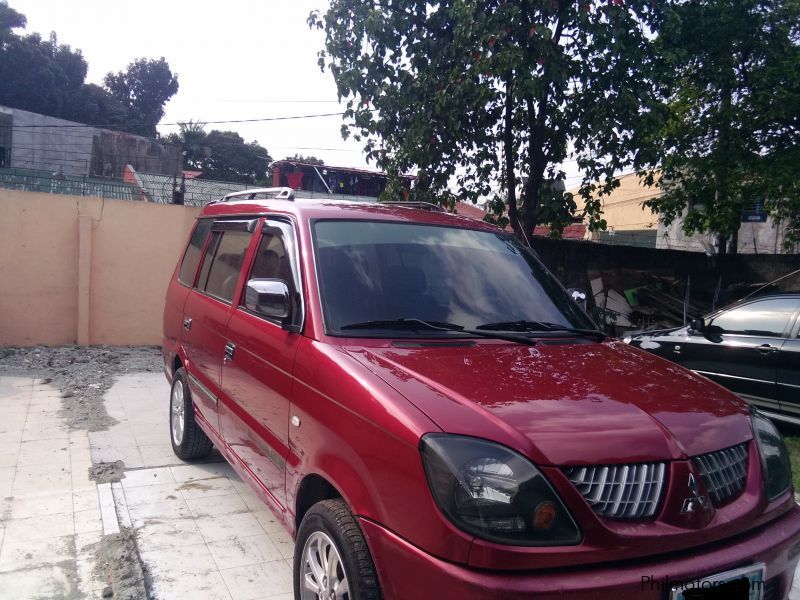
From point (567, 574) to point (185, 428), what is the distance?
3776 millimetres

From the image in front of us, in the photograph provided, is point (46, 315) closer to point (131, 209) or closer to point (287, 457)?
point (131, 209)

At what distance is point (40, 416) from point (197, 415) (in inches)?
101

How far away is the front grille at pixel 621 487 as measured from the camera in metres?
2.16

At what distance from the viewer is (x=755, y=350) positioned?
6.38 metres

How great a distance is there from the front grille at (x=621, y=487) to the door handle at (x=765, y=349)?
15.4 ft

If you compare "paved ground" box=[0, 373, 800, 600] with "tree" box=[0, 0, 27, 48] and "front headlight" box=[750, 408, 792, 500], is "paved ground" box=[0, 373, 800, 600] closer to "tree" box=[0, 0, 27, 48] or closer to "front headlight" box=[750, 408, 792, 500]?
"front headlight" box=[750, 408, 792, 500]

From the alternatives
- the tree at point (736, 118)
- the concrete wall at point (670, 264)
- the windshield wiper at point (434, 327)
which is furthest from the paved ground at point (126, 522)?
the tree at point (736, 118)

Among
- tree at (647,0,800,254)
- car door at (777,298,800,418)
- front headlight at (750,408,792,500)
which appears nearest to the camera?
front headlight at (750,408,792,500)

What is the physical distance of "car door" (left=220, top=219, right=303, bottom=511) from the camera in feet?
10.3

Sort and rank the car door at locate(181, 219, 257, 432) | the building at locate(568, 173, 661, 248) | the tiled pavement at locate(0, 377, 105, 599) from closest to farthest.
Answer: the tiled pavement at locate(0, 377, 105, 599) → the car door at locate(181, 219, 257, 432) → the building at locate(568, 173, 661, 248)

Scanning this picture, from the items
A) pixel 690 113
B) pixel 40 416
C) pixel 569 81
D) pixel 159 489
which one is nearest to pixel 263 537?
pixel 159 489

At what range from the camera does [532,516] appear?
2086 mm

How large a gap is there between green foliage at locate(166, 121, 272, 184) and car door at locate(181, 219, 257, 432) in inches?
1966

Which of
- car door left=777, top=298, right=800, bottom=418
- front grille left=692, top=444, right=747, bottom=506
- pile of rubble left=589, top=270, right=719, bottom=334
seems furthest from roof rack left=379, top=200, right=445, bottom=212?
pile of rubble left=589, top=270, right=719, bottom=334
